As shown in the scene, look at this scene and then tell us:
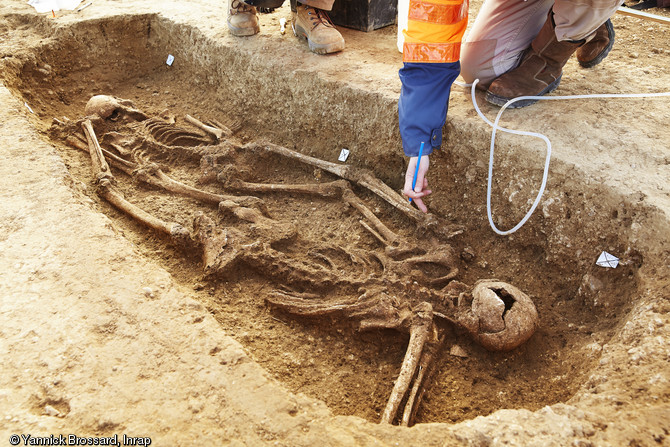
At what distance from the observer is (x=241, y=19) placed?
15.1 feet

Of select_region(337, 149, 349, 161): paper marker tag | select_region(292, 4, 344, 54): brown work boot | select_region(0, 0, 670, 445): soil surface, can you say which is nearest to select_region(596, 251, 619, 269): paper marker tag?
select_region(0, 0, 670, 445): soil surface

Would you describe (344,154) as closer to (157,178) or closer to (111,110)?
(157,178)

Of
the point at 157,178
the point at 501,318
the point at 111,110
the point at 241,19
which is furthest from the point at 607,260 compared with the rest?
the point at 111,110

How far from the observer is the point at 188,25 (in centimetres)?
498

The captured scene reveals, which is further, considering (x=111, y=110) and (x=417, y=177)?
(x=111, y=110)

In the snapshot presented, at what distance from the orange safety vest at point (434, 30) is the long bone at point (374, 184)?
960mm

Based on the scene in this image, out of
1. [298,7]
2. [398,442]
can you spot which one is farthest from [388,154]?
[398,442]

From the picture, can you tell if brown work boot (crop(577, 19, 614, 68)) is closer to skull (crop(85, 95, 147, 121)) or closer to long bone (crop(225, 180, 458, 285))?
long bone (crop(225, 180, 458, 285))

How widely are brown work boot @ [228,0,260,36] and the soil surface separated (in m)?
0.23

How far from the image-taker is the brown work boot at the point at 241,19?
4.59 meters

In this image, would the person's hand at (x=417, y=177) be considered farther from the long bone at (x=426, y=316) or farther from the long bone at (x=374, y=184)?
the long bone at (x=426, y=316)

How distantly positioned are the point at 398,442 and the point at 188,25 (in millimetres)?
4689

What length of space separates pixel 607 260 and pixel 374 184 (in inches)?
60.1

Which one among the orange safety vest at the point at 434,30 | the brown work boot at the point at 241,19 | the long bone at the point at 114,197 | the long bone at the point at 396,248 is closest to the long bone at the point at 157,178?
the long bone at the point at 114,197
